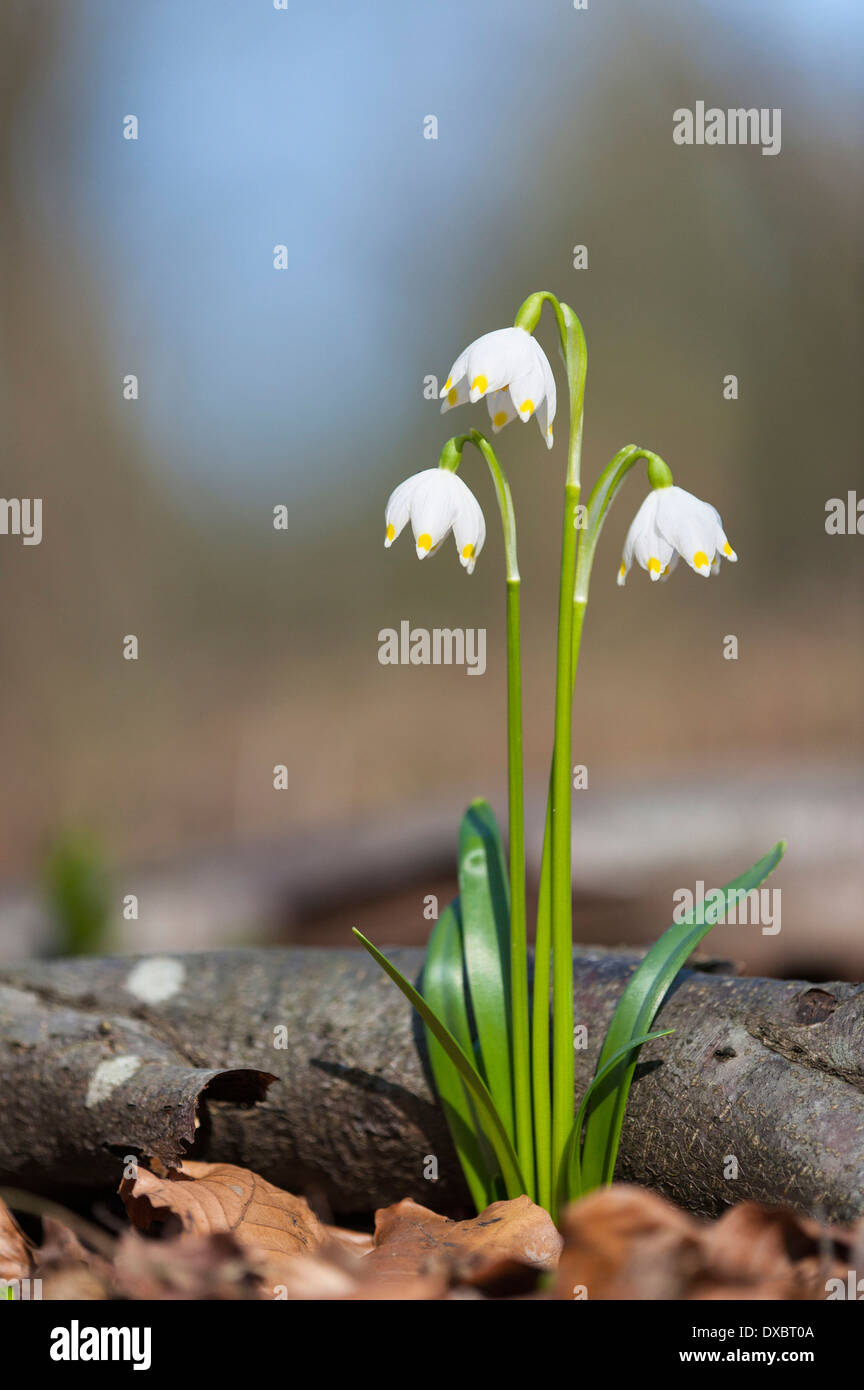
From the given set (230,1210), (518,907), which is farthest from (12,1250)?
(518,907)

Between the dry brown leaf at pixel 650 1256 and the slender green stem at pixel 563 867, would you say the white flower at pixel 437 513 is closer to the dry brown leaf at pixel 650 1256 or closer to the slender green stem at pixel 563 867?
the slender green stem at pixel 563 867

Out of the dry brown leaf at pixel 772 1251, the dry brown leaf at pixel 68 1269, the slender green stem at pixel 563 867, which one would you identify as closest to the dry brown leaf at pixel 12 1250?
the dry brown leaf at pixel 68 1269

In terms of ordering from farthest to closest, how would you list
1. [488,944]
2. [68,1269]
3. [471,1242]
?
[488,944] → [471,1242] → [68,1269]

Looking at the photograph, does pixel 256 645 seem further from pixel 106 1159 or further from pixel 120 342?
pixel 106 1159

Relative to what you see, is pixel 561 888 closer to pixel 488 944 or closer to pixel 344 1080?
pixel 488 944

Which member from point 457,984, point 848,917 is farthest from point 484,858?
point 848,917

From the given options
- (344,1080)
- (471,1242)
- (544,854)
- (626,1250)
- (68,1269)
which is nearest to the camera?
(626,1250)

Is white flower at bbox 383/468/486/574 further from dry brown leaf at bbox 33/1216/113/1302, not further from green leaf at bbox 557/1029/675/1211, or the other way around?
dry brown leaf at bbox 33/1216/113/1302
